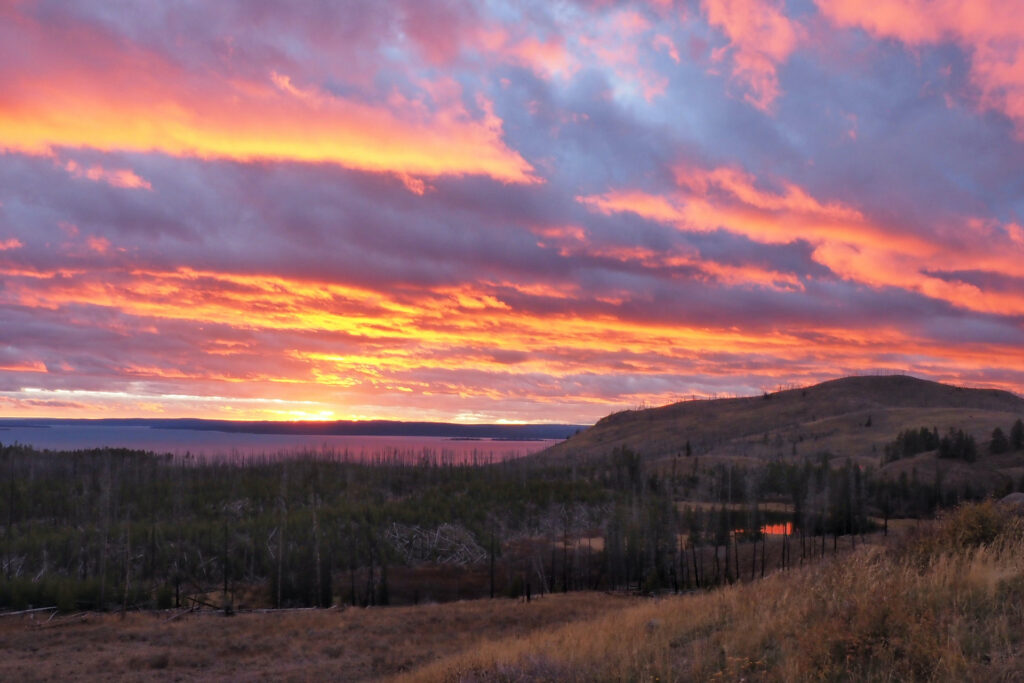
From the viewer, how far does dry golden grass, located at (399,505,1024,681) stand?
9.69m

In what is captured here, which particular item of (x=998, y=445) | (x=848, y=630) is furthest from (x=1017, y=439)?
(x=848, y=630)

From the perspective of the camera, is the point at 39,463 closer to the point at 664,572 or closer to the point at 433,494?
the point at 433,494

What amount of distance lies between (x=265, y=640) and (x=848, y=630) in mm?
27216

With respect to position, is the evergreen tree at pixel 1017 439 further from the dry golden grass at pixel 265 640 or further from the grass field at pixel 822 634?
the grass field at pixel 822 634

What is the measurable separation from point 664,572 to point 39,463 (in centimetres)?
10092

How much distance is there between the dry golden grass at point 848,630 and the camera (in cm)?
969

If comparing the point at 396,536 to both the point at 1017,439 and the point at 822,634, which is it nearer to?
the point at 822,634

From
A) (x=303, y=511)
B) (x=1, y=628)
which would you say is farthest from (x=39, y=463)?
(x=1, y=628)

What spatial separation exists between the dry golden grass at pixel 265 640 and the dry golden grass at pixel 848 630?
43.1ft

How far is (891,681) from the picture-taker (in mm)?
9359

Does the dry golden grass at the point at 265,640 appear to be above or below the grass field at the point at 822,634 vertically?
below

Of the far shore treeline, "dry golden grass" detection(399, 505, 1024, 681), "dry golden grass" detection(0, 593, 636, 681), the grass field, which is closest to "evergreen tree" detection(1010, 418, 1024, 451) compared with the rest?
the far shore treeline

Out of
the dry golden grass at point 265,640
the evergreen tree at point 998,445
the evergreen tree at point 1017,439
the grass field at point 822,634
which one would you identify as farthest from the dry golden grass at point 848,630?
the evergreen tree at point 998,445

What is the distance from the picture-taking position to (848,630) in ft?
34.1
